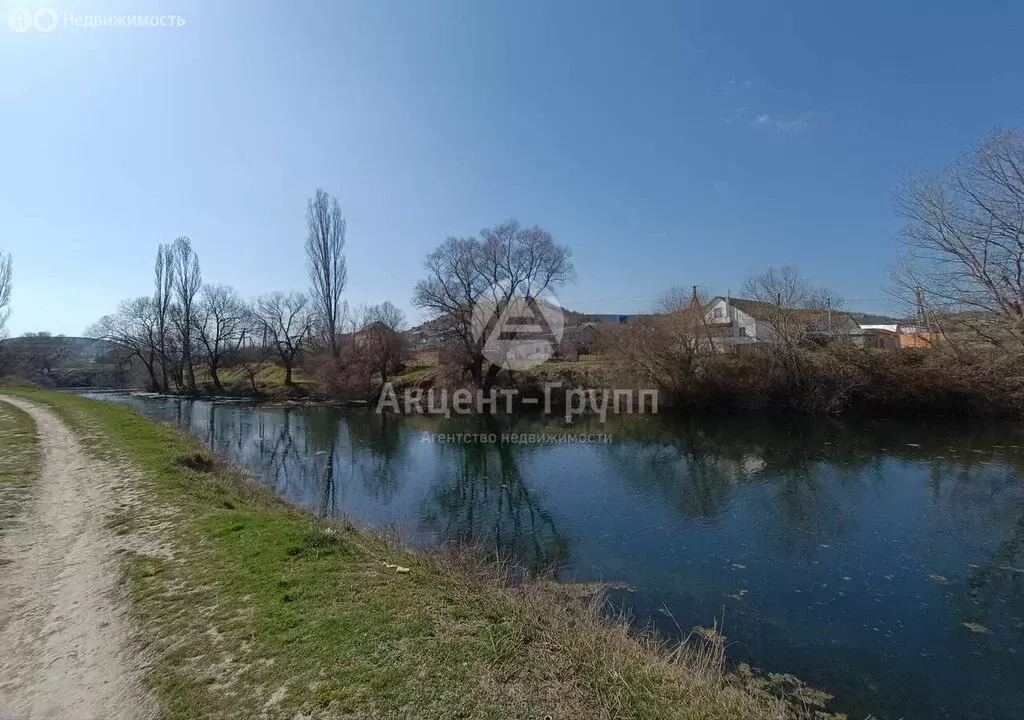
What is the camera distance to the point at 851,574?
23.6 feet

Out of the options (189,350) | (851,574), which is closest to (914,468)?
(851,574)

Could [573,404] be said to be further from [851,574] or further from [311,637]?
[311,637]

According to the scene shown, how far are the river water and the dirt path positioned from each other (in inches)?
159

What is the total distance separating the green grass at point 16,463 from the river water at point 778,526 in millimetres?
4511

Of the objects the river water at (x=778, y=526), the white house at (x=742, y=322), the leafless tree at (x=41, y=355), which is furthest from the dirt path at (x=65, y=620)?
the leafless tree at (x=41, y=355)

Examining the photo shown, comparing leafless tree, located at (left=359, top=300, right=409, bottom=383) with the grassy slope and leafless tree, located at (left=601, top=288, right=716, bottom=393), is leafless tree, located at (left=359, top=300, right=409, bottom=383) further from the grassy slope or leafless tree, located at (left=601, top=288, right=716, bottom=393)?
the grassy slope

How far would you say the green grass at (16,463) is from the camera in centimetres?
666

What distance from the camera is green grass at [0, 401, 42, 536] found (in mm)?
6656

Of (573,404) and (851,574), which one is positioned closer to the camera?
(851,574)

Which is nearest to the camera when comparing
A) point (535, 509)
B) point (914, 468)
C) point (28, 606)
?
point (28, 606)

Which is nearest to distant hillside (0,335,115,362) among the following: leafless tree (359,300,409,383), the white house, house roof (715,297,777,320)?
leafless tree (359,300,409,383)

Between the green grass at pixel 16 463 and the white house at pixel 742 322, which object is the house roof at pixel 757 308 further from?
the green grass at pixel 16 463

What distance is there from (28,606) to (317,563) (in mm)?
2347

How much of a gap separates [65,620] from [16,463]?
7558mm
